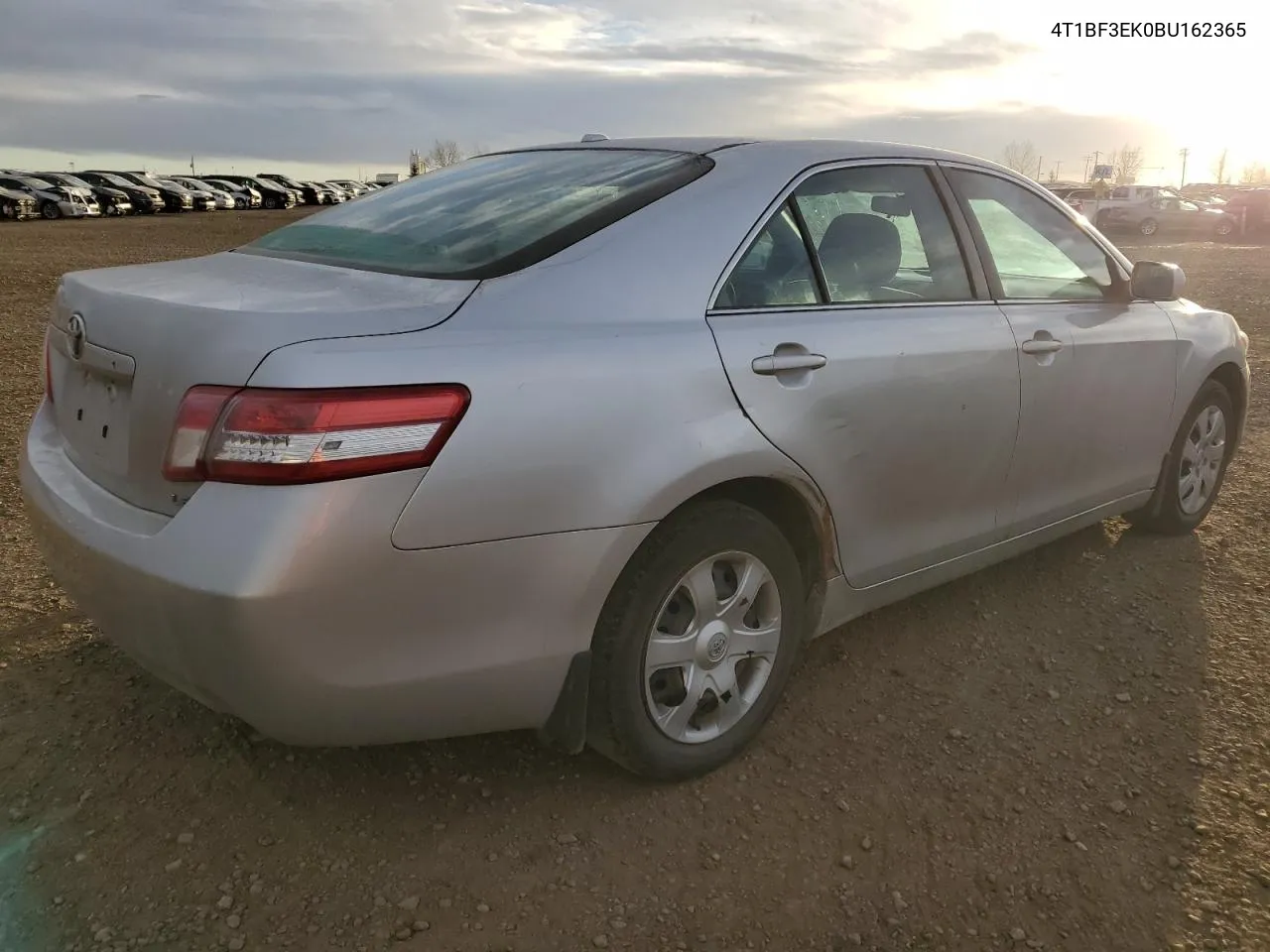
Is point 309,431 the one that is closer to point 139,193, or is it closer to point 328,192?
point 139,193

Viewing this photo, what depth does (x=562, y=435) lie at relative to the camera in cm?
221

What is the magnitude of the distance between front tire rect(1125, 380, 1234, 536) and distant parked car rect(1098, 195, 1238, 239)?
3312 cm

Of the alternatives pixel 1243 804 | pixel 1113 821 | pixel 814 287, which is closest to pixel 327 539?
pixel 814 287

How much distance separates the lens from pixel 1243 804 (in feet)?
9.02

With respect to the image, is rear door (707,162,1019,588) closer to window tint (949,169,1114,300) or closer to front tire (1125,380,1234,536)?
window tint (949,169,1114,300)

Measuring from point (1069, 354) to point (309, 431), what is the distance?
2.66m

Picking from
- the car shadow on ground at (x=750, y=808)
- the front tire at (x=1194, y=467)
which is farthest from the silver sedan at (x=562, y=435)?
the front tire at (x=1194, y=467)

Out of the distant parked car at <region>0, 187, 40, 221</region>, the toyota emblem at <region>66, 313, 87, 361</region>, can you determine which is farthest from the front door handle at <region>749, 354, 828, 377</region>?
the distant parked car at <region>0, 187, 40, 221</region>

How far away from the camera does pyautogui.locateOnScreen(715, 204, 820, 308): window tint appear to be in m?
2.67

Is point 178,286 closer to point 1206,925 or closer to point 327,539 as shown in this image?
point 327,539

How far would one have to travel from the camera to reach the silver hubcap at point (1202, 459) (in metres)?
4.51

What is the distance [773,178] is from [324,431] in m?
1.51

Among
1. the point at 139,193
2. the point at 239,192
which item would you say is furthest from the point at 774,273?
the point at 239,192

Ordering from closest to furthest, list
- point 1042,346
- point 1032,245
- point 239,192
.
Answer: point 1042,346
point 1032,245
point 239,192
